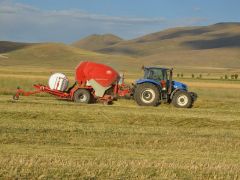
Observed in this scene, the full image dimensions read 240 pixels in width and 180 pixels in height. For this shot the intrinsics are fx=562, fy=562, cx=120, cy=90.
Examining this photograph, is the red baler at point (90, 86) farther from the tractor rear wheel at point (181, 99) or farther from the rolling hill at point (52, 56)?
the rolling hill at point (52, 56)

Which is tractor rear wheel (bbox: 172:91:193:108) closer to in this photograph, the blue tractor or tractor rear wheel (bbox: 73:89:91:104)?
the blue tractor

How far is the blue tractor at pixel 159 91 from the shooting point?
22.5 metres

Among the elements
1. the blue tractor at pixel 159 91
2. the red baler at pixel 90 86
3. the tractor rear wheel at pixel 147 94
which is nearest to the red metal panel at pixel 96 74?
the red baler at pixel 90 86

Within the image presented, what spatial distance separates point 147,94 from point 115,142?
9.80 m

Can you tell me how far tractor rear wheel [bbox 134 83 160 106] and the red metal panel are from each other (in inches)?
53.2

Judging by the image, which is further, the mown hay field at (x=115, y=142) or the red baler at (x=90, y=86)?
the red baler at (x=90, y=86)

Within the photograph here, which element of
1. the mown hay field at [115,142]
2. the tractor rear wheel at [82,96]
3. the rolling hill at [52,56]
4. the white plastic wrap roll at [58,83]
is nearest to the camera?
the mown hay field at [115,142]

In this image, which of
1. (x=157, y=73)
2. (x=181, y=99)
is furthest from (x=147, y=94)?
(x=181, y=99)

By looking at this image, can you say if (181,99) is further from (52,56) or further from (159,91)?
(52,56)

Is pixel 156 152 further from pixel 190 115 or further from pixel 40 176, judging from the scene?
pixel 190 115

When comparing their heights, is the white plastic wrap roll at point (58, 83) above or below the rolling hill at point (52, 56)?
below

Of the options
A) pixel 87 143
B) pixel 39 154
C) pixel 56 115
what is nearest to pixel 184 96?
pixel 56 115

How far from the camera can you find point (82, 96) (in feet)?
74.9

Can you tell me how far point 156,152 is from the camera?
11.9 m
